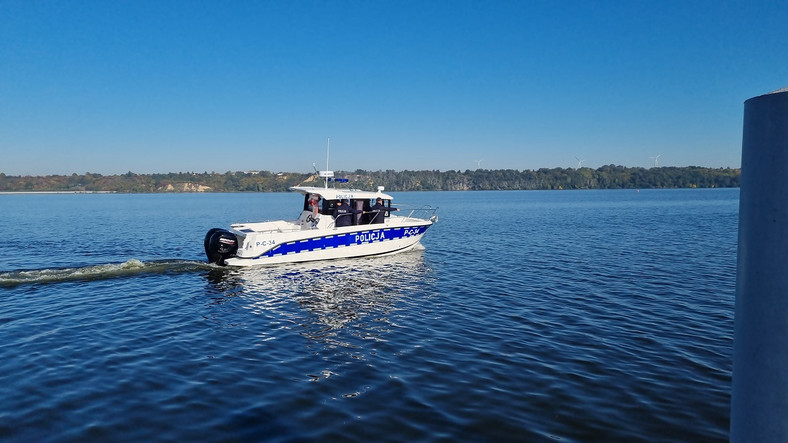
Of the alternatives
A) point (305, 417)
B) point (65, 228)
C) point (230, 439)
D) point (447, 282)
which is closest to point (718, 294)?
point (447, 282)

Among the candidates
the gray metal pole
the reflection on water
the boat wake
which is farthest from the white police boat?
the gray metal pole

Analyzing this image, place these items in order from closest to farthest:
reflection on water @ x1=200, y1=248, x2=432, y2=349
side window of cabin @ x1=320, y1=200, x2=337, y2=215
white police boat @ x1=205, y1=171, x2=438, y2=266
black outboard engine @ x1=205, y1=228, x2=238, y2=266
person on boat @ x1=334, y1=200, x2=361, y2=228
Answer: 1. reflection on water @ x1=200, y1=248, x2=432, y2=349
2. black outboard engine @ x1=205, y1=228, x2=238, y2=266
3. white police boat @ x1=205, y1=171, x2=438, y2=266
4. person on boat @ x1=334, y1=200, x2=361, y2=228
5. side window of cabin @ x1=320, y1=200, x2=337, y2=215

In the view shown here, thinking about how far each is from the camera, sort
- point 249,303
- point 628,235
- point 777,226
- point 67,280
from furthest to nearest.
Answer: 1. point 628,235
2. point 67,280
3. point 249,303
4. point 777,226

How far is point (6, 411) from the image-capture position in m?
7.30

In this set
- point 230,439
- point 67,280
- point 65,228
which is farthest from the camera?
point 65,228

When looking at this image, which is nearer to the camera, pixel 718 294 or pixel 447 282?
pixel 718 294

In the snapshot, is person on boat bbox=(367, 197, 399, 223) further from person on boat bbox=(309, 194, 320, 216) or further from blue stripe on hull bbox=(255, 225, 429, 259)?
person on boat bbox=(309, 194, 320, 216)

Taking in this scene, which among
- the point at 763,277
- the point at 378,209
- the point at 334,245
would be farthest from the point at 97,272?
the point at 763,277

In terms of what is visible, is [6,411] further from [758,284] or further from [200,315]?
[758,284]

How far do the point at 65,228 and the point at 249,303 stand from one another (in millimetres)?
37587

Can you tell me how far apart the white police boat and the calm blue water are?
1.27 m

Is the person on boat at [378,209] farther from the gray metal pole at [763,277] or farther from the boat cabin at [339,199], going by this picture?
the gray metal pole at [763,277]

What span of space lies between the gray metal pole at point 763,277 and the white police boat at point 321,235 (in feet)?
63.2

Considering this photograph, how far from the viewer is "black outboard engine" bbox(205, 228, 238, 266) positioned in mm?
19812
